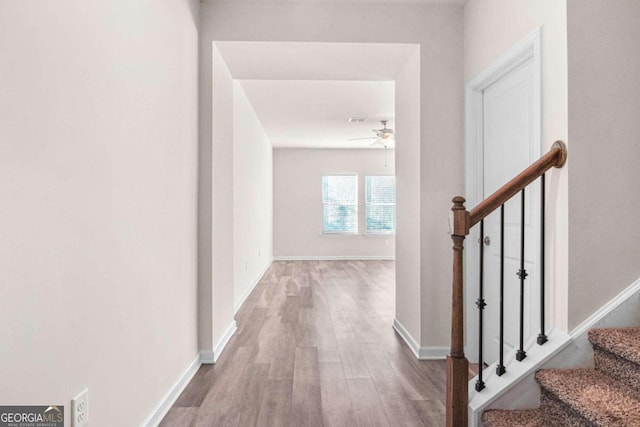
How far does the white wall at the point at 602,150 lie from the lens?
185 cm

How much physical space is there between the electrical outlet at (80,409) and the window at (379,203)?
8.22m

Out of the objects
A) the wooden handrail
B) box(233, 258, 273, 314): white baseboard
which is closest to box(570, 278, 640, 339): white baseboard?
the wooden handrail

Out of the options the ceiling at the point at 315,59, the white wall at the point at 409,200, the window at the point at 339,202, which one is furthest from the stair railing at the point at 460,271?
the window at the point at 339,202

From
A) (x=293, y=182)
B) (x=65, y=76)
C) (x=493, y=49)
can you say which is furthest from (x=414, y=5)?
(x=293, y=182)

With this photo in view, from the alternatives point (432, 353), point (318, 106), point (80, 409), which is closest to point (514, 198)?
point (432, 353)

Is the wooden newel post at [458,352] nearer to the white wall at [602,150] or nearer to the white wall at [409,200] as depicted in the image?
the white wall at [602,150]

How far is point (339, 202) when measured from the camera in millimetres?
9391

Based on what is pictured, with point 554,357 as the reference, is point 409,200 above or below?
above

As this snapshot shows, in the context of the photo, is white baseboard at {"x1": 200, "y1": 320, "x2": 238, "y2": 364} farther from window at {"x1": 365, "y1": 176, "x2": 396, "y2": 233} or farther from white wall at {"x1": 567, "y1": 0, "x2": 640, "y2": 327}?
window at {"x1": 365, "y1": 176, "x2": 396, "y2": 233}

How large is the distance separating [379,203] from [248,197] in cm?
458

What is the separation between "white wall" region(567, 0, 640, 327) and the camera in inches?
72.7

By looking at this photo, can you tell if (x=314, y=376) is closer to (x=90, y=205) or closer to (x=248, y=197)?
(x=90, y=205)

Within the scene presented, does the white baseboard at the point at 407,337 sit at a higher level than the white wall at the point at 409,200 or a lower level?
lower

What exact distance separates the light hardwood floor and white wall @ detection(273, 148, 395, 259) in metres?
4.66
